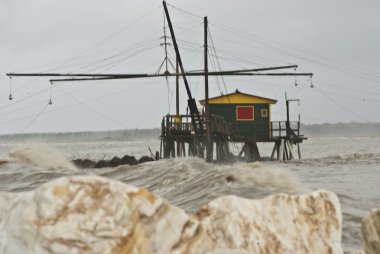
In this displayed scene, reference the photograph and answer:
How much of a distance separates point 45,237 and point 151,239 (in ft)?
2.00

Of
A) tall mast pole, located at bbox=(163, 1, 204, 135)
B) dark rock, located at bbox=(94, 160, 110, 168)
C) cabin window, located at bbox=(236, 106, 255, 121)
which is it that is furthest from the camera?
cabin window, located at bbox=(236, 106, 255, 121)

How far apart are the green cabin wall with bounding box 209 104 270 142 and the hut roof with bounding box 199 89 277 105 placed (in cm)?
30

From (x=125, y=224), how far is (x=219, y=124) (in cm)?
3254

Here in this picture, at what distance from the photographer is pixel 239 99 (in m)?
42.8

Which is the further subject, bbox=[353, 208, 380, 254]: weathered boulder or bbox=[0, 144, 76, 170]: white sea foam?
bbox=[0, 144, 76, 170]: white sea foam

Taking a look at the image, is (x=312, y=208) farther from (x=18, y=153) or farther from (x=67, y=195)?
(x=18, y=153)

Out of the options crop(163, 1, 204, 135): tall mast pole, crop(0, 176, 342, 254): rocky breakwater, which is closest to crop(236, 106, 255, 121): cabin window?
crop(163, 1, 204, 135): tall mast pole

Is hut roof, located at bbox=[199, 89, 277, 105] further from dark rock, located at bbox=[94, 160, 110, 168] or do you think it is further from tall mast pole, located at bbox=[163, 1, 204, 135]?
dark rock, located at bbox=[94, 160, 110, 168]

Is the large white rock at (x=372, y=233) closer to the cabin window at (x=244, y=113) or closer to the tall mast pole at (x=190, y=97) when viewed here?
the tall mast pole at (x=190, y=97)

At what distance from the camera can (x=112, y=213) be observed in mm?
2967

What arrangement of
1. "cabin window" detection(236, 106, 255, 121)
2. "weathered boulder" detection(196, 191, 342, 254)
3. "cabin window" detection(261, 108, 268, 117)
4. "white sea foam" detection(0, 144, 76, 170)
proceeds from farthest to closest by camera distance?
"cabin window" detection(261, 108, 268, 117) → "cabin window" detection(236, 106, 255, 121) → "white sea foam" detection(0, 144, 76, 170) → "weathered boulder" detection(196, 191, 342, 254)

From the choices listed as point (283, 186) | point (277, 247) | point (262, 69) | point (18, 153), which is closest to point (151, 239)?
point (277, 247)

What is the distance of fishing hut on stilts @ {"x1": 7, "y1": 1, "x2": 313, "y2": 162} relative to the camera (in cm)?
3259

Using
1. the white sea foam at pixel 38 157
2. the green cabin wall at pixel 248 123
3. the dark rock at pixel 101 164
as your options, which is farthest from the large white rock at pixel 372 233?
the green cabin wall at pixel 248 123
